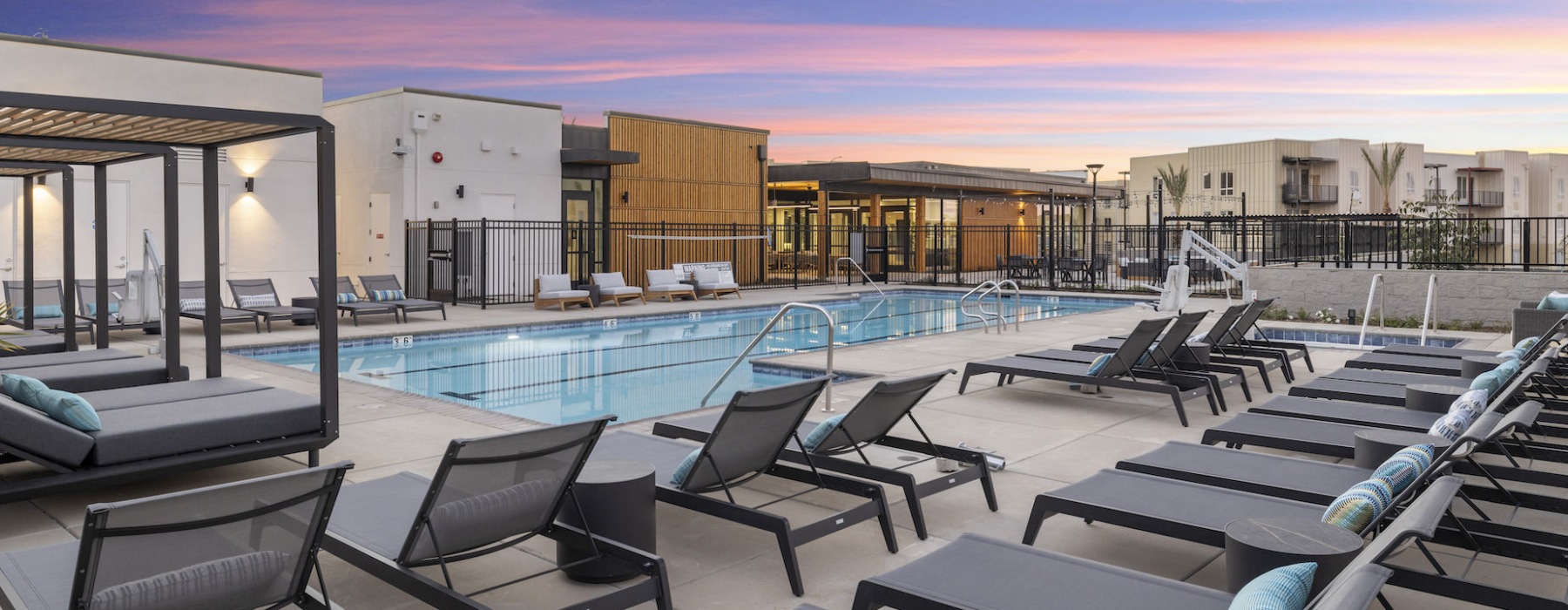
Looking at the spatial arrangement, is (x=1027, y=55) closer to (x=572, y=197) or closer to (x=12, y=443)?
(x=572, y=197)

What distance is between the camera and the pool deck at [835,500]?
401cm

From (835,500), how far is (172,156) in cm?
528

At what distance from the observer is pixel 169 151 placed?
718cm

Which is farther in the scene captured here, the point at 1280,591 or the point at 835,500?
the point at 835,500

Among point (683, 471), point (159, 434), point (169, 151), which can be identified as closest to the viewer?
point (683, 471)

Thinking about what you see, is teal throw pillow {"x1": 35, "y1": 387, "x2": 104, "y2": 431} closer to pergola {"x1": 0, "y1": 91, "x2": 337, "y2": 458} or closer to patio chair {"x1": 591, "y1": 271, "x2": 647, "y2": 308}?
pergola {"x1": 0, "y1": 91, "x2": 337, "y2": 458}

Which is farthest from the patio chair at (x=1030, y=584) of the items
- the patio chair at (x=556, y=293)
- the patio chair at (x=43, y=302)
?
the patio chair at (x=556, y=293)

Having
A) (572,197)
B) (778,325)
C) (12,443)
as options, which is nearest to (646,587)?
(12,443)

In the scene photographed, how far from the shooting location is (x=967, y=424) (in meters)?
7.29

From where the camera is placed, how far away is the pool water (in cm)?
1288

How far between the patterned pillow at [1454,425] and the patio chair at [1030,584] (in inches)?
62.0

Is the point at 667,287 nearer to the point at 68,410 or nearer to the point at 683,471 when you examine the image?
the point at 68,410

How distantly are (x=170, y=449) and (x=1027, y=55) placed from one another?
23771mm

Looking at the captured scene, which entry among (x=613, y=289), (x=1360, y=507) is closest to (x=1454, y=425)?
(x=1360, y=507)
